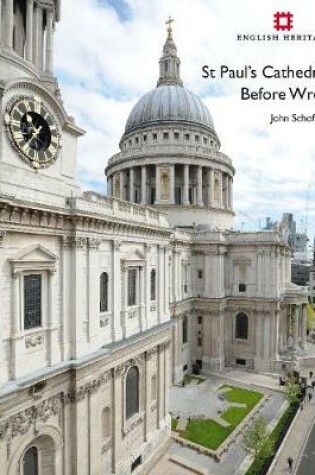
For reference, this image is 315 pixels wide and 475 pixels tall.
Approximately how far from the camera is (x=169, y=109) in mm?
66875

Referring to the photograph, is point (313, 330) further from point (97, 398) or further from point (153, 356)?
point (97, 398)

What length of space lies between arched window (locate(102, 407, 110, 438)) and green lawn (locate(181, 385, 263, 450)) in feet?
37.0

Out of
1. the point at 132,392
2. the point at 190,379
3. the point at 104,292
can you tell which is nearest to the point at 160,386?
the point at 132,392

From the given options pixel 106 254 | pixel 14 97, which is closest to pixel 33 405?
pixel 106 254

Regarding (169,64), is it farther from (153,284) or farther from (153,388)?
(153,388)

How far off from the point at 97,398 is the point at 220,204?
46868 mm

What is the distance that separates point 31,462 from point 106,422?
5.75 m

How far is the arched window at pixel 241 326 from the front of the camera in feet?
179

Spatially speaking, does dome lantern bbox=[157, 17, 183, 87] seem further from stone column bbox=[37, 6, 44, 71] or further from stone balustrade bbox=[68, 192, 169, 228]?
stone column bbox=[37, 6, 44, 71]

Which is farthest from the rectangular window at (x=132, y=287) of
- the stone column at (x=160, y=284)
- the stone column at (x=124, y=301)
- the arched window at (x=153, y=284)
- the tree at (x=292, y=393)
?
the tree at (x=292, y=393)

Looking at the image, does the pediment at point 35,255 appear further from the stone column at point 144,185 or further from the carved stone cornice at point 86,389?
the stone column at point 144,185

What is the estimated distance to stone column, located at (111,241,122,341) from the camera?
82.7 feet

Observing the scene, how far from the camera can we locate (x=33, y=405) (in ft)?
62.4

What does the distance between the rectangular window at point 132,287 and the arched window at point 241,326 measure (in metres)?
30.6
